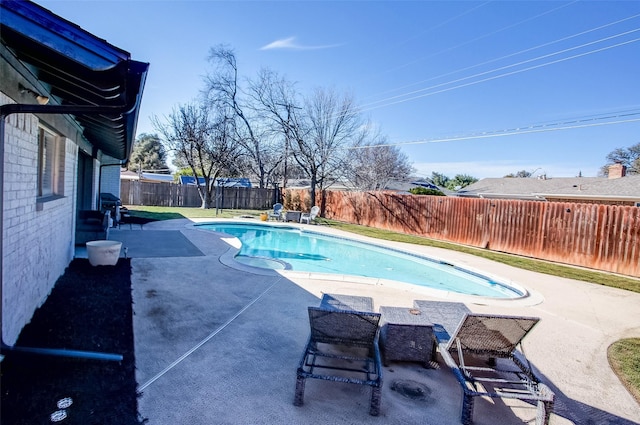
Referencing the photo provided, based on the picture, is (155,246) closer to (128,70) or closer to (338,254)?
(338,254)

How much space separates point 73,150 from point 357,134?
21.4 metres

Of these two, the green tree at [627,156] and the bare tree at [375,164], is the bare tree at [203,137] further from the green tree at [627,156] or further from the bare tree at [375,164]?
the green tree at [627,156]

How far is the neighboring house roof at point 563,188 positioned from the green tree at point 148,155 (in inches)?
1670

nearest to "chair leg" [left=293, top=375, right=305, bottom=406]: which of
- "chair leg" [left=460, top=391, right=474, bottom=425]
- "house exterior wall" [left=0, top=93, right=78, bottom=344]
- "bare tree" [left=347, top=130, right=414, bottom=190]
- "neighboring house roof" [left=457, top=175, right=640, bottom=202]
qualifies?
"chair leg" [left=460, top=391, right=474, bottom=425]

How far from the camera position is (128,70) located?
2.63m

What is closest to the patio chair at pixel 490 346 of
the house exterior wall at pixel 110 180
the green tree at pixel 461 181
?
the house exterior wall at pixel 110 180

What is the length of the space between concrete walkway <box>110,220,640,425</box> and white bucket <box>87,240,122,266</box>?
1.85ft

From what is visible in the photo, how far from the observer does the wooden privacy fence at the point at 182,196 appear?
25516 millimetres

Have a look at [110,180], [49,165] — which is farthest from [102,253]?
[110,180]

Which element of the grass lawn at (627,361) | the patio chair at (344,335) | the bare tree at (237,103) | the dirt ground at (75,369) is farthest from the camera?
the bare tree at (237,103)

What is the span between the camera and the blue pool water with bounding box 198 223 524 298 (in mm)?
9023

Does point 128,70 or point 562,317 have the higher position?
point 128,70

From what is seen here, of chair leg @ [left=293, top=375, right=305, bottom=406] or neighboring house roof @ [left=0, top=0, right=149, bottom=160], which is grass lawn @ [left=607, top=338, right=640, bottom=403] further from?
neighboring house roof @ [left=0, top=0, right=149, bottom=160]

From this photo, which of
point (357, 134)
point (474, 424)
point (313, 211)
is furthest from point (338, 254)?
point (357, 134)
